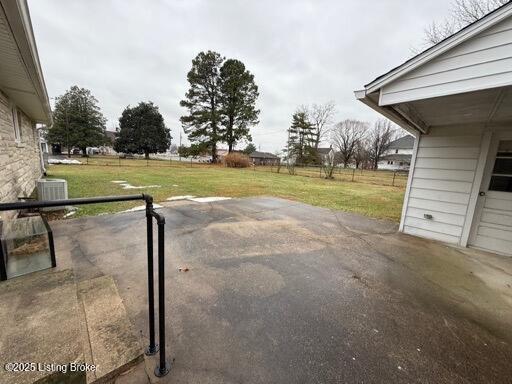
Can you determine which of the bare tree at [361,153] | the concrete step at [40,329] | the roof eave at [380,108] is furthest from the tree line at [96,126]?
the roof eave at [380,108]

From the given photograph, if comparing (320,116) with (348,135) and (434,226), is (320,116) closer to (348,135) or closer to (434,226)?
(348,135)

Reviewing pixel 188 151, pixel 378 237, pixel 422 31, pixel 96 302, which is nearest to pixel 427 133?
pixel 378 237

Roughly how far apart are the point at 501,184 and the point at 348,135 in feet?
148

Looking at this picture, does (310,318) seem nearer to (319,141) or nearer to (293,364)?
(293,364)

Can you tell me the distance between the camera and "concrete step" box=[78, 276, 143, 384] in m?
1.34

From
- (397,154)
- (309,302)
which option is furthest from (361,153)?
(309,302)

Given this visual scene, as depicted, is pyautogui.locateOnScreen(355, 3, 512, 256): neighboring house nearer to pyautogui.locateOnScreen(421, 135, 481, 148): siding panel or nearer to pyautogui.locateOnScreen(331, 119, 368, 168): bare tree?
pyautogui.locateOnScreen(421, 135, 481, 148): siding panel

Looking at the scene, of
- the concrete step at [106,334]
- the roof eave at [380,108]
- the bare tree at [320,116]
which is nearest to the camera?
the concrete step at [106,334]

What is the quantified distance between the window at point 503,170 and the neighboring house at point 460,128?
1cm

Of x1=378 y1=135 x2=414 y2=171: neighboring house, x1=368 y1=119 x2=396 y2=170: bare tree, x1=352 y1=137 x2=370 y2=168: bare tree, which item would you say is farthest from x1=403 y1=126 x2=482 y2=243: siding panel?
x1=378 y1=135 x2=414 y2=171: neighboring house

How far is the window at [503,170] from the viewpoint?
366 cm

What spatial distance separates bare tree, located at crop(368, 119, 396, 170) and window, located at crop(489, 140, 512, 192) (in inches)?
1841

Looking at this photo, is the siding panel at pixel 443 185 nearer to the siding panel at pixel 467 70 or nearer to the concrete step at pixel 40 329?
the siding panel at pixel 467 70

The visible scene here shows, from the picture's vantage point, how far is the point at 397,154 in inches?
1929
